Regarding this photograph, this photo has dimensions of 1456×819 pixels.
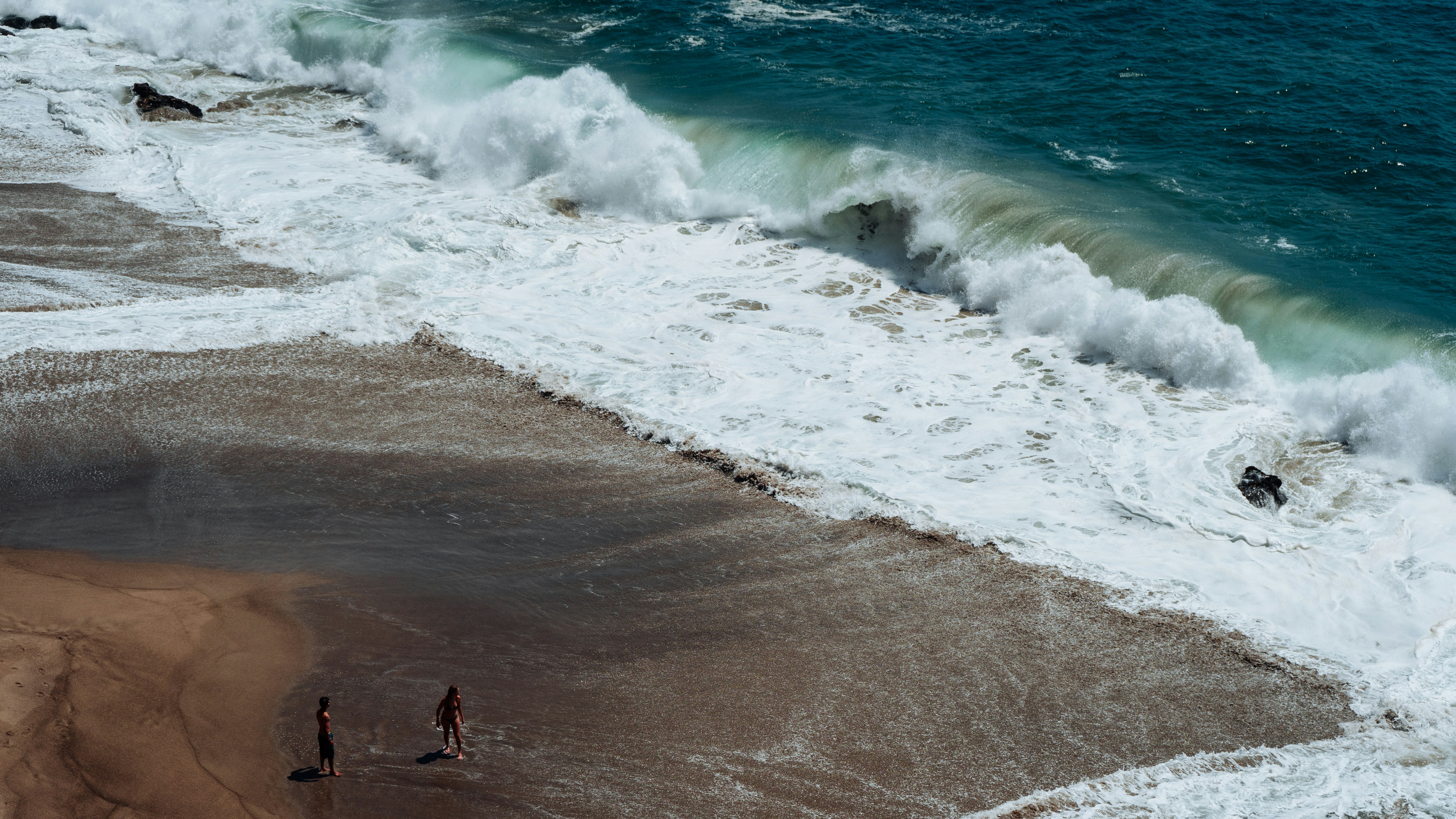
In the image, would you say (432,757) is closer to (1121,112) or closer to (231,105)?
(1121,112)

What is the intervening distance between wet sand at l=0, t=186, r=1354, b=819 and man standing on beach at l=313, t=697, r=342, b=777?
12 cm

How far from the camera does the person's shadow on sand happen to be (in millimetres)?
8062

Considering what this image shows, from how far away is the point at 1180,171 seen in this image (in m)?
19.6

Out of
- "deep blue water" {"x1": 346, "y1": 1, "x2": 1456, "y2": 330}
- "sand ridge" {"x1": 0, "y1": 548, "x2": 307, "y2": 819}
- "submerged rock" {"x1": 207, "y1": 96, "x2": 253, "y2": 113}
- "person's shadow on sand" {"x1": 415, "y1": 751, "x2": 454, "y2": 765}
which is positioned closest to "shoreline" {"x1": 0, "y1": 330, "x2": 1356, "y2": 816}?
"person's shadow on sand" {"x1": 415, "y1": 751, "x2": 454, "y2": 765}

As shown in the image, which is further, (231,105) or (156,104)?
(231,105)

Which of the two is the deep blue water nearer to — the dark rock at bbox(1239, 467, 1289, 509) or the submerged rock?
the dark rock at bbox(1239, 467, 1289, 509)

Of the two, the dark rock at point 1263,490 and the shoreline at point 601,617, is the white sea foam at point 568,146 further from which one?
the dark rock at point 1263,490

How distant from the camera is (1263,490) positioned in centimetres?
1163

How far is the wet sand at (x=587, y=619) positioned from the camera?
815 centimetres

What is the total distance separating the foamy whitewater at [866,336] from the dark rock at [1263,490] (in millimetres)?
153

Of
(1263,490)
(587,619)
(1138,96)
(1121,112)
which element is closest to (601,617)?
(587,619)

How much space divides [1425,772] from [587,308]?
39.5 feet

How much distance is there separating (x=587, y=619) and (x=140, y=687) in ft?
13.1

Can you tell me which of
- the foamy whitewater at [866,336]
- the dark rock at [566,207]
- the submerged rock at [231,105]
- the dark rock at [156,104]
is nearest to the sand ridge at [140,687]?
the foamy whitewater at [866,336]
